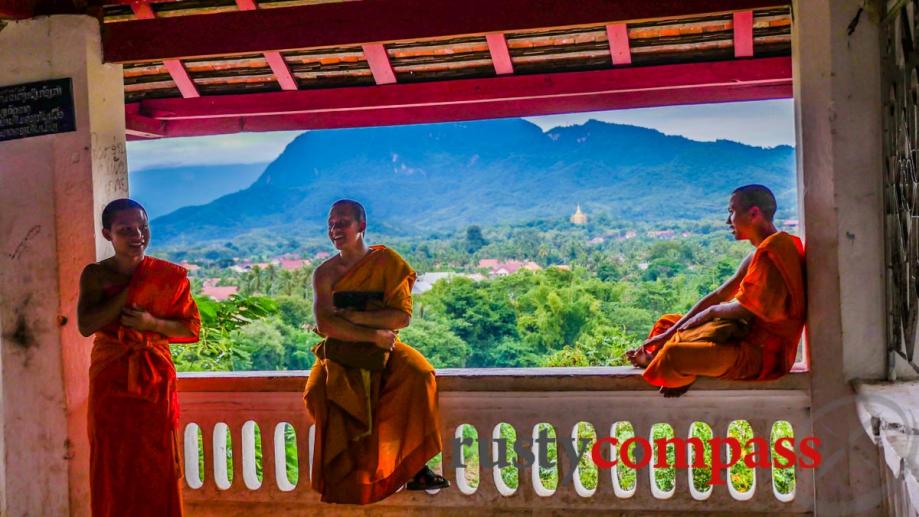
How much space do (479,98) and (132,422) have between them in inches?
117

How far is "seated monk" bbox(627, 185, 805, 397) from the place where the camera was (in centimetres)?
398

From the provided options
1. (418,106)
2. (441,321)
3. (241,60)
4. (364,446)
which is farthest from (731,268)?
(364,446)

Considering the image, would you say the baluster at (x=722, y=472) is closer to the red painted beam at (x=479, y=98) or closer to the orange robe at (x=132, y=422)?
the red painted beam at (x=479, y=98)

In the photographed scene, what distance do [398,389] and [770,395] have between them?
178cm

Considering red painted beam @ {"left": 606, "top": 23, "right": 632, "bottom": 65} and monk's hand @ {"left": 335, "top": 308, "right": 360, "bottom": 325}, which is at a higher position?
red painted beam @ {"left": 606, "top": 23, "right": 632, "bottom": 65}

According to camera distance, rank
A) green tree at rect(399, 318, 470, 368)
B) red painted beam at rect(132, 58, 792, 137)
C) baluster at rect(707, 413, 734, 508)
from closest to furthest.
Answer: baluster at rect(707, 413, 734, 508), red painted beam at rect(132, 58, 792, 137), green tree at rect(399, 318, 470, 368)

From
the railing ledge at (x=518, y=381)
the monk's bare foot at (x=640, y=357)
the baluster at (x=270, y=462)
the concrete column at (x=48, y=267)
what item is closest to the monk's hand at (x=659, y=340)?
the monk's bare foot at (x=640, y=357)

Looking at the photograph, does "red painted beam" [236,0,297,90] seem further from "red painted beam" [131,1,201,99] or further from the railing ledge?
the railing ledge

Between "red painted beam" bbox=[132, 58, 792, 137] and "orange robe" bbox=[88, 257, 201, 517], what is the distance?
2.28 metres

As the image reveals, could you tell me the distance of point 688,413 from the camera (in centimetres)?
428

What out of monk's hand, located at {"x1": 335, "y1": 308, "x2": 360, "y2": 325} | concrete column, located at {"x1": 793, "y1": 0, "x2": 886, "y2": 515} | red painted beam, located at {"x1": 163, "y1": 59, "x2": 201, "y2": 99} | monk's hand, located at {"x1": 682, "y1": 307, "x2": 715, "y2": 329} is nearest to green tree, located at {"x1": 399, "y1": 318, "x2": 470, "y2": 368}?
red painted beam, located at {"x1": 163, "y1": 59, "x2": 201, "y2": 99}

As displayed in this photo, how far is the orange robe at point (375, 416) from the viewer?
412 centimetres

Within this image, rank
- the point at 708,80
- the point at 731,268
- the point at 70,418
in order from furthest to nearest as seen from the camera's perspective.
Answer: the point at 731,268, the point at 708,80, the point at 70,418

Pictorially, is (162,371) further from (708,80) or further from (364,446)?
(708,80)
